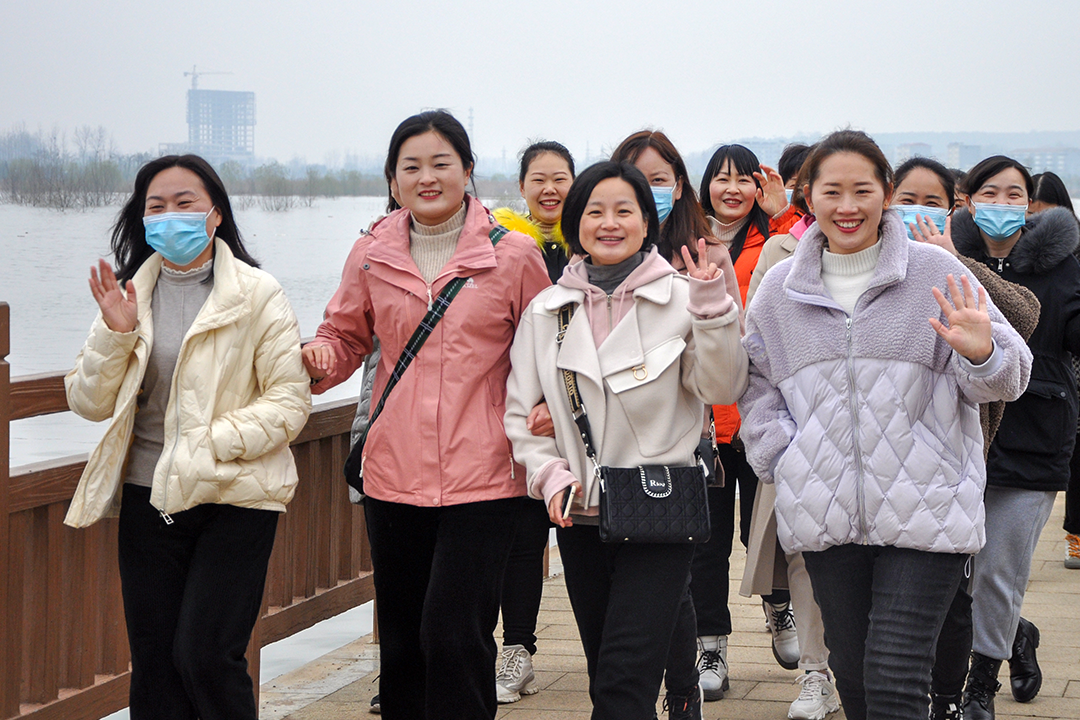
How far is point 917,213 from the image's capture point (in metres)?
3.67

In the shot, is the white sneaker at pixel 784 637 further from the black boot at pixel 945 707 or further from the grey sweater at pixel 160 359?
the grey sweater at pixel 160 359

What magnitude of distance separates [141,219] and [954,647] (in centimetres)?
259

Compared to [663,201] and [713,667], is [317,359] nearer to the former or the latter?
[663,201]

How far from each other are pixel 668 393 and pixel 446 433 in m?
0.61

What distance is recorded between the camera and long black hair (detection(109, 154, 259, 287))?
3367mm

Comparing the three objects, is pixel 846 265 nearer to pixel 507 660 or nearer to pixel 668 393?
pixel 668 393

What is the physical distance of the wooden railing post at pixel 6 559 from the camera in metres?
3.32

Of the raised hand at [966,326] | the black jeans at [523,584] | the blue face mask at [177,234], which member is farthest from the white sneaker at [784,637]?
the blue face mask at [177,234]

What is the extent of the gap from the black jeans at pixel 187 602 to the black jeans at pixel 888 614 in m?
1.52

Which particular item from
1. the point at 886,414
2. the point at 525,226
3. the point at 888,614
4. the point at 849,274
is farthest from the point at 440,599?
the point at 525,226

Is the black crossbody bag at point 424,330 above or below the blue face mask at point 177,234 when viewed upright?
below

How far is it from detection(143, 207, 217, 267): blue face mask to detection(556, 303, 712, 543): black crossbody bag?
1.19 metres

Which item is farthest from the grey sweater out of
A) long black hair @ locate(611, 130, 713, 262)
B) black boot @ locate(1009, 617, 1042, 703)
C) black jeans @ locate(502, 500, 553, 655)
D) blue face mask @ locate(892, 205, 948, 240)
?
black boot @ locate(1009, 617, 1042, 703)

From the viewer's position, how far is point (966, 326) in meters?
2.77
